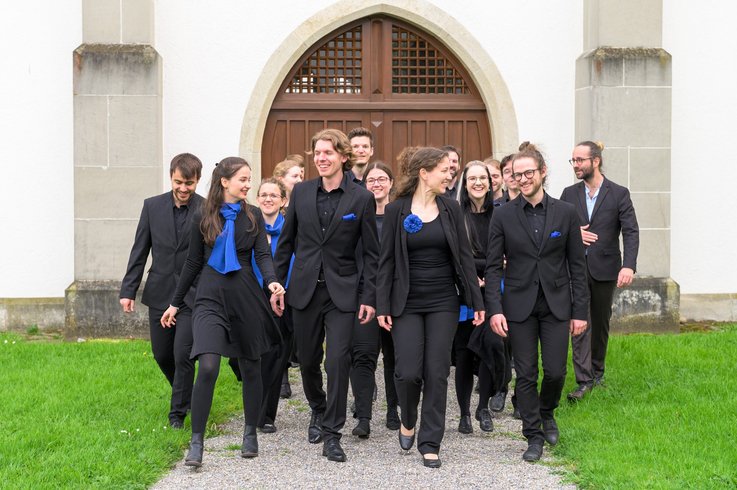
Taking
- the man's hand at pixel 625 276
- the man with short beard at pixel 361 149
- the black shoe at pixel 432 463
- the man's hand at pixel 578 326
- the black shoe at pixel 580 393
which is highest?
the man with short beard at pixel 361 149

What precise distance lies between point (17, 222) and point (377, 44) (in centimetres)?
453

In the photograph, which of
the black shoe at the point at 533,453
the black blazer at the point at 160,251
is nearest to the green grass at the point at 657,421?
the black shoe at the point at 533,453

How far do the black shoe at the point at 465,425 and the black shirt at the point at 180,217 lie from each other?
2.36m

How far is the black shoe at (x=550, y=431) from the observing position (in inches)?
283

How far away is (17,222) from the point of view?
40.4ft

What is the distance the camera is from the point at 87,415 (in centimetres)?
786

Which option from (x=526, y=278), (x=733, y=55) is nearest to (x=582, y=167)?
(x=526, y=278)

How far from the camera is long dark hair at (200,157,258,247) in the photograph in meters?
6.76

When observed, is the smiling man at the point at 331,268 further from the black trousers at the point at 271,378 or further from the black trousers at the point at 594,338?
the black trousers at the point at 594,338

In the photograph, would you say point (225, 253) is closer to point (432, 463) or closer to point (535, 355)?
point (432, 463)

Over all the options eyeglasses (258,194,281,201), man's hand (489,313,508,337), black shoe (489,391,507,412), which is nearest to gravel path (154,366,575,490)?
black shoe (489,391,507,412)

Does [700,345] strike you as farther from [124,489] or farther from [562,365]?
[124,489]

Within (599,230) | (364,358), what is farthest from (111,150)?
(599,230)

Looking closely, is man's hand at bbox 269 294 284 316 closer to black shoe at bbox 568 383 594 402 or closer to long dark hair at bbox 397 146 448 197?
long dark hair at bbox 397 146 448 197
